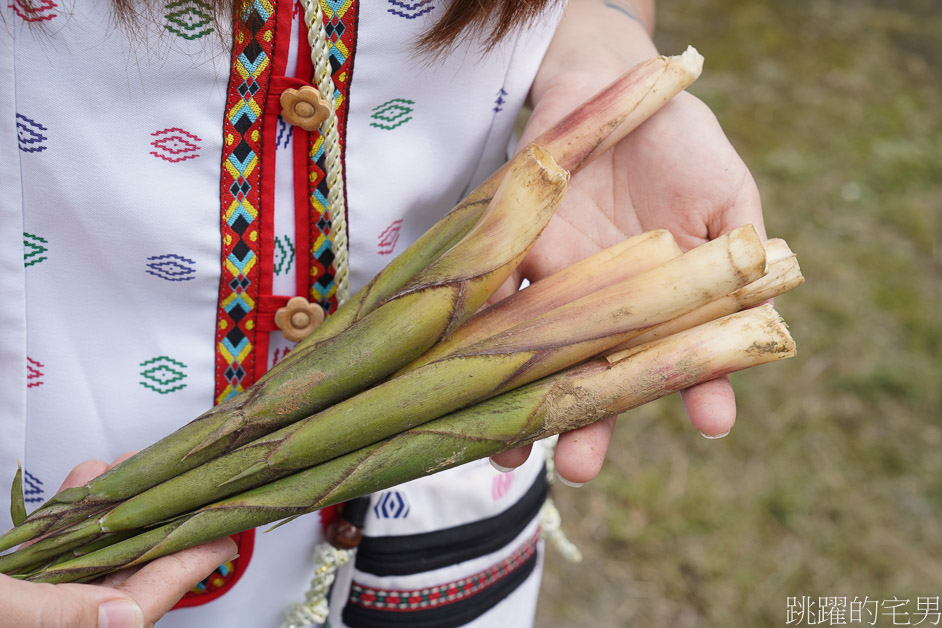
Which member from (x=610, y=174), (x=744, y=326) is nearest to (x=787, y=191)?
(x=610, y=174)

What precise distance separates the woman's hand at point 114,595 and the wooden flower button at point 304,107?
1.36 ft

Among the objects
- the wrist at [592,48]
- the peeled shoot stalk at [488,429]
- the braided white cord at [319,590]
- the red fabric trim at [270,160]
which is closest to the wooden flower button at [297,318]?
the red fabric trim at [270,160]

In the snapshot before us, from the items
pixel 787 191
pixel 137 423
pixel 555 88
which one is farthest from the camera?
pixel 787 191

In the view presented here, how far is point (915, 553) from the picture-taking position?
6.95ft

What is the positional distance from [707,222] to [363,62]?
0.45 metres

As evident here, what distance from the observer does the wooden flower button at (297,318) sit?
0.82 m

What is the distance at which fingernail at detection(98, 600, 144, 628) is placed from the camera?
0.64m

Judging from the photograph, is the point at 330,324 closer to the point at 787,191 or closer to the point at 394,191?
the point at 394,191

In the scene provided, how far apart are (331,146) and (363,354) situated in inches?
8.5

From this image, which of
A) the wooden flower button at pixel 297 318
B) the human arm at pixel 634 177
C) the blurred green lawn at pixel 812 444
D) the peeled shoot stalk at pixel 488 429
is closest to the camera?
the peeled shoot stalk at pixel 488 429

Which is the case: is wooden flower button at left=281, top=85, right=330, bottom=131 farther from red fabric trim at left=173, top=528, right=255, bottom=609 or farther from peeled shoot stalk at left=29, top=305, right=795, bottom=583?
red fabric trim at left=173, top=528, right=255, bottom=609

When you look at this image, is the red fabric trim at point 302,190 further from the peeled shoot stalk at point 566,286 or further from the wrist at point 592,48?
the wrist at point 592,48

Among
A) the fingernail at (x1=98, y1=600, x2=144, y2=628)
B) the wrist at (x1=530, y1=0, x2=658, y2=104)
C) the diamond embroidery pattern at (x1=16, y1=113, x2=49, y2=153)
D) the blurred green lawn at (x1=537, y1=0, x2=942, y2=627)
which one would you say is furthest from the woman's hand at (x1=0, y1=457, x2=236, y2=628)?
the blurred green lawn at (x1=537, y1=0, x2=942, y2=627)

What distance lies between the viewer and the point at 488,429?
0.75 metres
